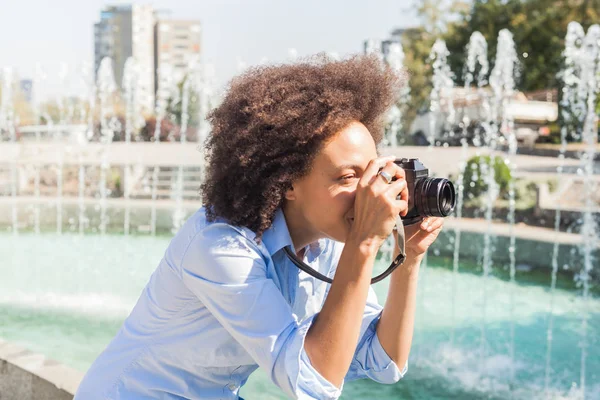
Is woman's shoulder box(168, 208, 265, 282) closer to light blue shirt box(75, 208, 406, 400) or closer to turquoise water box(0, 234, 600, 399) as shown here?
light blue shirt box(75, 208, 406, 400)

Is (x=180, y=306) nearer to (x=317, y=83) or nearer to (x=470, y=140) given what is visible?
(x=317, y=83)

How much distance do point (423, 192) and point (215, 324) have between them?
0.49 meters

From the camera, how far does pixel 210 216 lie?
4.89 ft

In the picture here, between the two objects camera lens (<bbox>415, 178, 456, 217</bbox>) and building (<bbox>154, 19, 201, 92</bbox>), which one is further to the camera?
building (<bbox>154, 19, 201, 92</bbox>)

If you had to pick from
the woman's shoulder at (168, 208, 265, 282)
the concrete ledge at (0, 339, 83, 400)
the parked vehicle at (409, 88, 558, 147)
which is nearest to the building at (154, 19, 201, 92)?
the parked vehicle at (409, 88, 558, 147)

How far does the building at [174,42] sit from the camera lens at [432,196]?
140437mm

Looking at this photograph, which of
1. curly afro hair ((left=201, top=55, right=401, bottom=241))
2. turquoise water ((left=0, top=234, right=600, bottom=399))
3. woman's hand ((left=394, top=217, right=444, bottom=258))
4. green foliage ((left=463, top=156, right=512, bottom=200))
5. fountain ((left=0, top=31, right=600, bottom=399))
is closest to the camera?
curly afro hair ((left=201, top=55, right=401, bottom=241))

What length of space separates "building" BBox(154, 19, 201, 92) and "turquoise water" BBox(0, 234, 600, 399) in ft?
439

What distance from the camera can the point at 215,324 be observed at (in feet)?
4.89

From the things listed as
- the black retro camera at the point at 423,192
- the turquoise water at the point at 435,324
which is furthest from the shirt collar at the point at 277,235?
the turquoise water at the point at 435,324

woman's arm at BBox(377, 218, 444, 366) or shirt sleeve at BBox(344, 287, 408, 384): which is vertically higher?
woman's arm at BBox(377, 218, 444, 366)

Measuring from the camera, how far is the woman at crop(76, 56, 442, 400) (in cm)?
138

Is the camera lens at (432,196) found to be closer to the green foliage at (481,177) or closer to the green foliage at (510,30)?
the green foliage at (481,177)

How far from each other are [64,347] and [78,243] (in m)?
5.39
